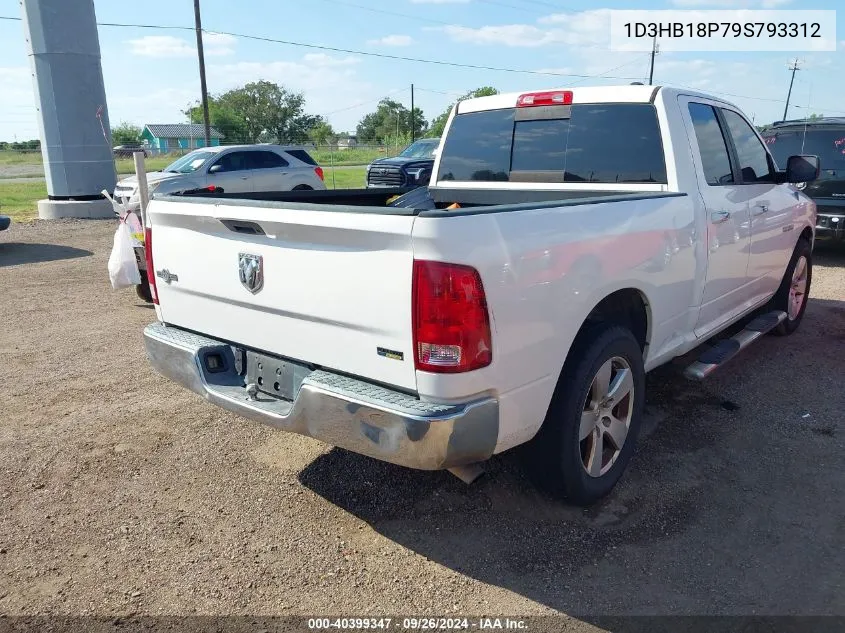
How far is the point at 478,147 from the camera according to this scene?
468cm

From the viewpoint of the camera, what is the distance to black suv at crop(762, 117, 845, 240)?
923cm

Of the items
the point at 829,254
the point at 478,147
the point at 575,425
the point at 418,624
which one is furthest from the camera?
the point at 829,254

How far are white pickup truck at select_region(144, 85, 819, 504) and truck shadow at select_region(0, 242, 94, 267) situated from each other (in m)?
7.72

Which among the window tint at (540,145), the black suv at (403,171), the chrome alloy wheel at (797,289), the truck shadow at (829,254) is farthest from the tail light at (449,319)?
the black suv at (403,171)

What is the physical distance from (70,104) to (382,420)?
15.5 meters

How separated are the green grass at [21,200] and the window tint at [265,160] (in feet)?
17.9

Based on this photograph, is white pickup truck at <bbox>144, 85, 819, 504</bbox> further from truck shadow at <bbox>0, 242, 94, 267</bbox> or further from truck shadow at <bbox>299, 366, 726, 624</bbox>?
truck shadow at <bbox>0, 242, 94, 267</bbox>

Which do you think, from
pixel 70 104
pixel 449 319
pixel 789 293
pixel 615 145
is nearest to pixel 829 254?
pixel 789 293

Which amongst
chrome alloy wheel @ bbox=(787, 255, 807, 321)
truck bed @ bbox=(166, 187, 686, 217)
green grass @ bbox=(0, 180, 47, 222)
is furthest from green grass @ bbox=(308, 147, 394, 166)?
truck bed @ bbox=(166, 187, 686, 217)

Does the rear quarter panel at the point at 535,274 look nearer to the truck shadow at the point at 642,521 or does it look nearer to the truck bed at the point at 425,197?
the truck bed at the point at 425,197

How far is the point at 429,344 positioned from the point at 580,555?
4.14ft

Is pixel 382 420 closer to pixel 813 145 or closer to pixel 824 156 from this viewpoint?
pixel 824 156

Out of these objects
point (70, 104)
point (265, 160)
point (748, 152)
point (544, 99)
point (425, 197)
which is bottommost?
point (425, 197)

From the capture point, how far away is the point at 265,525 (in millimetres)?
3174
